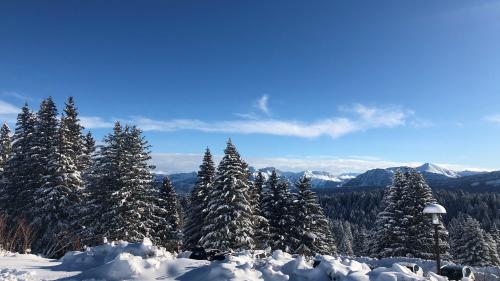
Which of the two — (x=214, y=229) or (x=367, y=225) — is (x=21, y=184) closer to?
(x=214, y=229)

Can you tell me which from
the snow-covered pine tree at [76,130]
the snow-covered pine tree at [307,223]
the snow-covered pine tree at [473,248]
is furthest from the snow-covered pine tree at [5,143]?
the snow-covered pine tree at [473,248]

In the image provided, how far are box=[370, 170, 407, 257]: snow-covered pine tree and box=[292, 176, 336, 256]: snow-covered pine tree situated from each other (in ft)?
15.4

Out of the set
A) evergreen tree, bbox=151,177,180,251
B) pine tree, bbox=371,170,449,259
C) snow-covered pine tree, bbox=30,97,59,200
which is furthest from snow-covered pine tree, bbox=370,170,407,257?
snow-covered pine tree, bbox=30,97,59,200

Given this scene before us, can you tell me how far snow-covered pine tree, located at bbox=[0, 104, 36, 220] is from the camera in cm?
3431

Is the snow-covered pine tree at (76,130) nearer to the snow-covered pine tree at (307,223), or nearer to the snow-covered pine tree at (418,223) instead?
the snow-covered pine tree at (307,223)

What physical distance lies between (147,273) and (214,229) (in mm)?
22249

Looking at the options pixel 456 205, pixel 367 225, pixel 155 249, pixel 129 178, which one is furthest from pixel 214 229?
pixel 456 205

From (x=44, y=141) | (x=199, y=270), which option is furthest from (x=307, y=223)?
(x=199, y=270)

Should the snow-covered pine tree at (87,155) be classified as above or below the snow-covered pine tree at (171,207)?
above

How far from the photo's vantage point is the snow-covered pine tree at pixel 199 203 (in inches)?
1399

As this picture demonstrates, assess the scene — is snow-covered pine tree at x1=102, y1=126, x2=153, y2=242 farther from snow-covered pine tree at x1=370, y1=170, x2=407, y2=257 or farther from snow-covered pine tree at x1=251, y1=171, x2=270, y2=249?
snow-covered pine tree at x1=370, y1=170, x2=407, y2=257

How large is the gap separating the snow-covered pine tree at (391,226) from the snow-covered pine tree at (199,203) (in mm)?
15542

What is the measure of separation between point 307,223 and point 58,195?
2055 centimetres

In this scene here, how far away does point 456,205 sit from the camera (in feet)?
571
